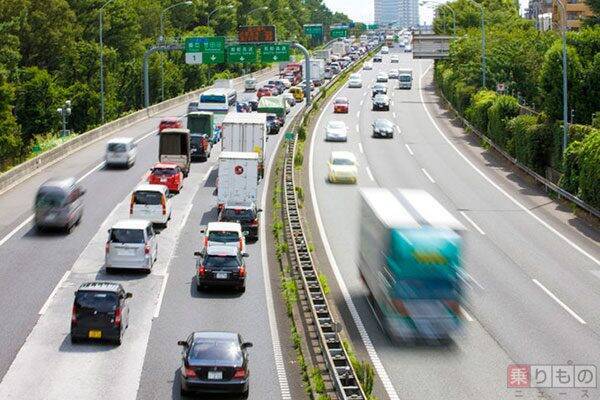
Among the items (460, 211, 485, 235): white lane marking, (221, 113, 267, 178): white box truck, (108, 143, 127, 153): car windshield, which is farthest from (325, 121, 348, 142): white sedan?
(460, 211, 485, 235): white lane marking

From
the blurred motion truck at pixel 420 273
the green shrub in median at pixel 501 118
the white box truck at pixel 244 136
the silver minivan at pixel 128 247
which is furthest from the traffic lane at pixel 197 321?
the green shrub in median at pixel 501 118

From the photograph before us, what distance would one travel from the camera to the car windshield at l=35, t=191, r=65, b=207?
43231 mm

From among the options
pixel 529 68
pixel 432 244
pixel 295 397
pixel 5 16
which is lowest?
pixel 295 397

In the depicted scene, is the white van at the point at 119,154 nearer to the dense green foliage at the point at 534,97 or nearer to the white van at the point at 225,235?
the white van at the point at 225,235

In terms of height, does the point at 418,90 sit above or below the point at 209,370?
above

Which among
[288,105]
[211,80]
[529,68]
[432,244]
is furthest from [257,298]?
[211,80]

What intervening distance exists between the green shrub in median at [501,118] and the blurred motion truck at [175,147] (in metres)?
21.8

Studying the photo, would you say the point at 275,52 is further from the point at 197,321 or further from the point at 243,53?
the point at 197,321

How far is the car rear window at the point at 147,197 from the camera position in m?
44.8

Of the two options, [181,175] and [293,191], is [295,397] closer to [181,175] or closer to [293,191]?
[293,191]

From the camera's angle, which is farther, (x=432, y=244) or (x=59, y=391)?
(x=432, y=244)

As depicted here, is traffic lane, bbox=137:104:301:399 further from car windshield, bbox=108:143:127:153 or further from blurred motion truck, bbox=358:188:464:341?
car windshield, bbox=108:143:127:153

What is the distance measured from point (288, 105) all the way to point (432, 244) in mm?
76033

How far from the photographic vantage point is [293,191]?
172ft
